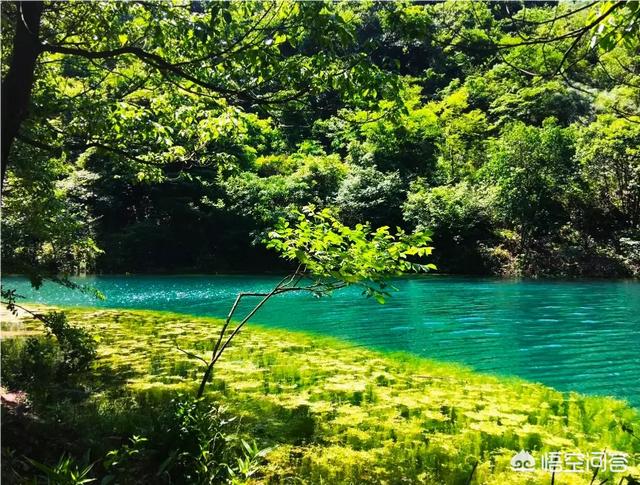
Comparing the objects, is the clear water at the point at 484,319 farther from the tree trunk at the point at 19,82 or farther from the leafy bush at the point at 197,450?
the tree trunk at the point at 19,82

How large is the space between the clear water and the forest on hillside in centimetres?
454

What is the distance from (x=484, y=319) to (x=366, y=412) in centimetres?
904

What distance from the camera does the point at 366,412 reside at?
612 centimetres

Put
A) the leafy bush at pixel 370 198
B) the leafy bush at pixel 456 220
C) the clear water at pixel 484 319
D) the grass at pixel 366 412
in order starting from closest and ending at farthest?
the grass at pixel 366 412
the clear water at pixel 484 319
the leafy bush at pixel 456 220
the leafy bush at pixel 370 198

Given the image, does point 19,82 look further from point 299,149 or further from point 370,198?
point 299,149

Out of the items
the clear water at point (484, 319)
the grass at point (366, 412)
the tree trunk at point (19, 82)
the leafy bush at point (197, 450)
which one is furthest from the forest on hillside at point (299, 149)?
the clear water at point (484, 319)

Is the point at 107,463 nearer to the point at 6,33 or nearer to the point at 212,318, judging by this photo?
the point at 6,33

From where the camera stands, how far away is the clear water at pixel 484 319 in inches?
359

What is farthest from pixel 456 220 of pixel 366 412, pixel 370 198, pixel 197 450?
pixel 197 450

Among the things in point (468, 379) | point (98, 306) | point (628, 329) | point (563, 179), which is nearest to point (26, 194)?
point (468, 379)

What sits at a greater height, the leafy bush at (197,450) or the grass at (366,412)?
the leafy bush at (197,450)

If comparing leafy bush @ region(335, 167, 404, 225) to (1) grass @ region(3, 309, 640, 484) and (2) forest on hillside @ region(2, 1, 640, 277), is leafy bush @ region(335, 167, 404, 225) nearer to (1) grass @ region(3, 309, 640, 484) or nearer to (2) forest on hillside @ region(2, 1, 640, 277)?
(2) forest on hillside @ region(2, 1, 640, 277)

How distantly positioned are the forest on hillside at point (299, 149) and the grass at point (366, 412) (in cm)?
243

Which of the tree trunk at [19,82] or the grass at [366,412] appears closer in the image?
the tree trunk at [19,82]
